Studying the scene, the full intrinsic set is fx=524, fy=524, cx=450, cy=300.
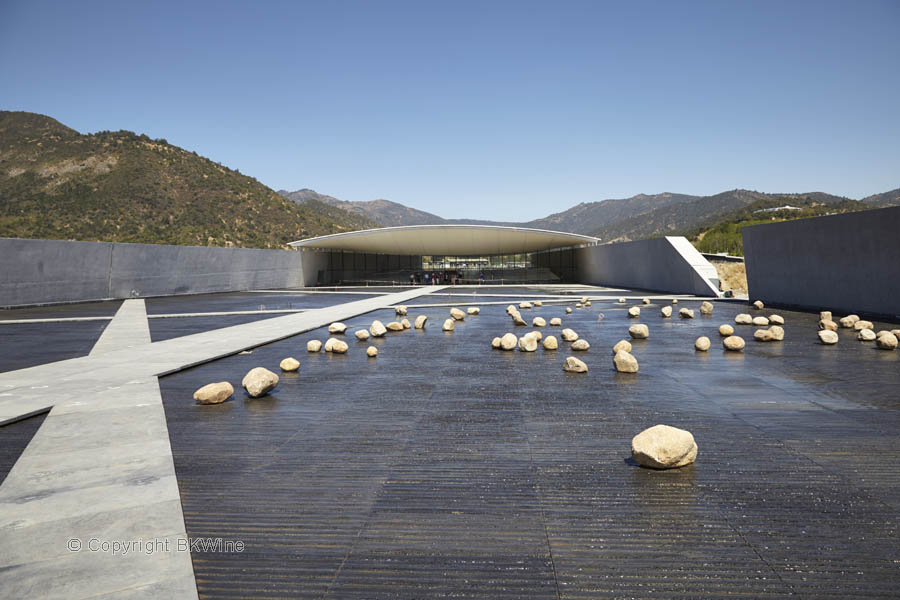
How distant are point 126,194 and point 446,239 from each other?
4657 centimetres

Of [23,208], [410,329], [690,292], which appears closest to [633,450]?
[410,329]

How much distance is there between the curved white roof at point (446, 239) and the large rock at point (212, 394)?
105 ft

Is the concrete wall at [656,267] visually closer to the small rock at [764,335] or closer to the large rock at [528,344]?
the small rock at [764,335]

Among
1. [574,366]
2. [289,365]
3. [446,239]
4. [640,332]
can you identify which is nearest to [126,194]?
[446,239]

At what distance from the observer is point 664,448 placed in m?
3.83

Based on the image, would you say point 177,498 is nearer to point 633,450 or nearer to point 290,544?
point 290,544

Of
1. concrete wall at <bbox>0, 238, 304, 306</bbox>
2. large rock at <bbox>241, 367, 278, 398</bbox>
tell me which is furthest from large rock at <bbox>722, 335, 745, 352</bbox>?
concrete wall at <bbox>0, 238, 304, 306</bbox>

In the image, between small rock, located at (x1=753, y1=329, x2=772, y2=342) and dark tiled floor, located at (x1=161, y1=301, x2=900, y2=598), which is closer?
dark tiled floor, located at (x1=161, y1=301, x2=900, y2=598)

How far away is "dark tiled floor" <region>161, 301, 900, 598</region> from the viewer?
8.40ft

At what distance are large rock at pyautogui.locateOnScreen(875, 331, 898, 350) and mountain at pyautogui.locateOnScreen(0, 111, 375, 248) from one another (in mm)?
63151

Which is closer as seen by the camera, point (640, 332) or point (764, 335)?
point (764, 335)

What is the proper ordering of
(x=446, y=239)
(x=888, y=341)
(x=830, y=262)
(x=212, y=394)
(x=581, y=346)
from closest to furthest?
(x=212, y=394) < (x=888, y=341) < (x=581, y=346) < (x=830, y=262) < (x=446, y=239)

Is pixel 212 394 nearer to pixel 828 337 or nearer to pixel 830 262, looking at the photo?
pixel 828 337

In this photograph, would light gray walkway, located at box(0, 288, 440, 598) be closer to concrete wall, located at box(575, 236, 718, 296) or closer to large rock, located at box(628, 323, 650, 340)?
large rock, located at box(628, 323, 650, 340)
